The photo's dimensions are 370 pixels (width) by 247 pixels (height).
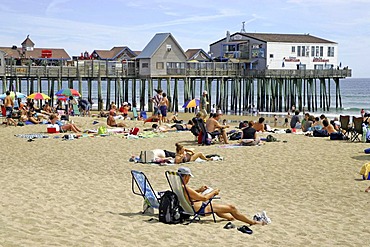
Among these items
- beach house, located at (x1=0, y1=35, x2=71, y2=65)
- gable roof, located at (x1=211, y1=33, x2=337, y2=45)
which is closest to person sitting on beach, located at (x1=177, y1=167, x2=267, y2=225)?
gable roof, located at (x1=211, y1=33, x2=337, y2=45)

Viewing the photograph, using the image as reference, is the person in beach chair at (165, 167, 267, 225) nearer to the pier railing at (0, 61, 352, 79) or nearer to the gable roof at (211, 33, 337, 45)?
the pier railing at (0, 61, 352, 79)

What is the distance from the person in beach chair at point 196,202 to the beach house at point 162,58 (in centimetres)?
3770

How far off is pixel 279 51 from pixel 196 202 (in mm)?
42505

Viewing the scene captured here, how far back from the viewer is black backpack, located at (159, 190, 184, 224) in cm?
741

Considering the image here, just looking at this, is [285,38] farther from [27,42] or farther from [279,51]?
[27,42]

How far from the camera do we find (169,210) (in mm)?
7426

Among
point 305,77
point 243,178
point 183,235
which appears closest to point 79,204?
point 183,235

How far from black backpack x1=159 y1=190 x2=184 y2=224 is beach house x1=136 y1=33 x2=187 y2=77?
37.9 metres

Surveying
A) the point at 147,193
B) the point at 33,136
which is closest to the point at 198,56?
the point at 33,136

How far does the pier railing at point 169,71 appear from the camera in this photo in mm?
41094

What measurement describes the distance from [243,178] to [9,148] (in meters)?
7.22

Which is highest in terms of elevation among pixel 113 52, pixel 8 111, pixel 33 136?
pixel 113 52

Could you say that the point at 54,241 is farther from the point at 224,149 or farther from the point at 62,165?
the point at 224,149

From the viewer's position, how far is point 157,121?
2386 centimetres
